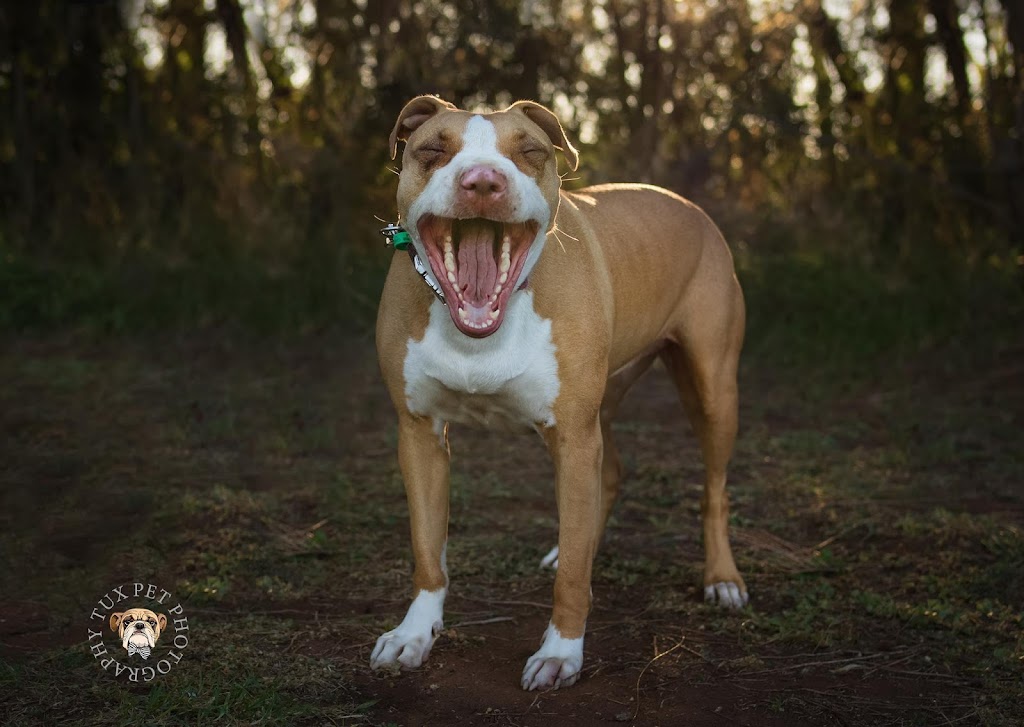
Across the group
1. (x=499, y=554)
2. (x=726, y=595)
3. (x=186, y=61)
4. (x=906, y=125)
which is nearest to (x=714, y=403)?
(x=726, y=595)

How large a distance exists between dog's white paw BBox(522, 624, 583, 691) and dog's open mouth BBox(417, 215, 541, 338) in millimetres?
913

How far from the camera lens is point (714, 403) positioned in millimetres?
4086

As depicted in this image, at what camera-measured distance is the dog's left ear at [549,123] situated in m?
3.25

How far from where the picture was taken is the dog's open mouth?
2.98m

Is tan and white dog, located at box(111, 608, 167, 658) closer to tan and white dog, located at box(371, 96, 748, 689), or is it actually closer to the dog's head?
tan and white dog, located at box(371, 96, 748, 689)

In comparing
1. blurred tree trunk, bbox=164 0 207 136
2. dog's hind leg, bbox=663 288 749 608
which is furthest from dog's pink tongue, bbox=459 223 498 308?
blurred tree trunk, bbox=164 0 207 136

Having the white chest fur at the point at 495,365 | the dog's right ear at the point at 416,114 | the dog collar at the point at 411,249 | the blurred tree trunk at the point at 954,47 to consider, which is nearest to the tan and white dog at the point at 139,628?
the white chest fur at the point at 495,365

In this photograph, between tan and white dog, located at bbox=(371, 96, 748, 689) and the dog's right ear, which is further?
the dog's right ear

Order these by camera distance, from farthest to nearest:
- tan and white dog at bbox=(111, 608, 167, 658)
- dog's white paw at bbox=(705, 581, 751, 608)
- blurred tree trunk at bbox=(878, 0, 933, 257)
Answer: blurred tree trunk at bbox=(878, 0, 933, 257) → dog's white paw at bbox=(705, 581, 751, 608) → tan and white dog at bbox=(111, 608, 167, 658)

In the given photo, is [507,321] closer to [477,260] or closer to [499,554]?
[477,260]

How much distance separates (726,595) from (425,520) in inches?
44.9

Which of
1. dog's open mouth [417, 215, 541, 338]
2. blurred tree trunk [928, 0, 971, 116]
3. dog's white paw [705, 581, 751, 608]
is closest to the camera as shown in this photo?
dog's open mouth [417, 215, 541, 338]

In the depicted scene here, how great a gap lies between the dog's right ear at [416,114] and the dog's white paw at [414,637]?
129cm

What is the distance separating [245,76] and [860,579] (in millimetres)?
6137
